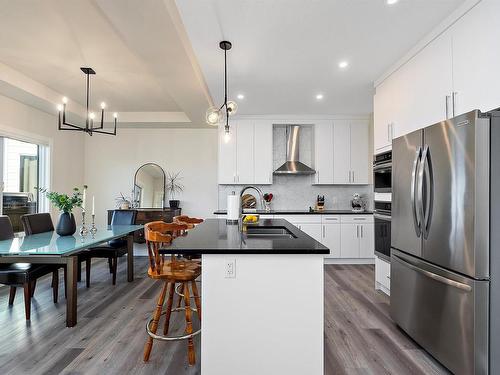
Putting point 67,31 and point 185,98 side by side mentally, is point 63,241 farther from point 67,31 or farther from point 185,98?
point 185,98

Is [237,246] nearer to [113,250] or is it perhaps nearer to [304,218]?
[113,250]

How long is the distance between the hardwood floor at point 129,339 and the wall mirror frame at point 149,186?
243cm

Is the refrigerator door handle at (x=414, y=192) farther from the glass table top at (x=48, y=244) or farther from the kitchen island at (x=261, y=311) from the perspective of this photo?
the glass table top at (x=48, y=244)

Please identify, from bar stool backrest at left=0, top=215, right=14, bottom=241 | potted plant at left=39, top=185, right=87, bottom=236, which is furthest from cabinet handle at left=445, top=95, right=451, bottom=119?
bar stool backrest at left=0, top=215, right=14, bottom=241

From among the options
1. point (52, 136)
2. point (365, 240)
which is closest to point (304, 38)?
point (365, 240)

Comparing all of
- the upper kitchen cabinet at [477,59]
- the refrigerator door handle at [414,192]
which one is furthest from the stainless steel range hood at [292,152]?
the upper kitchen cabinet at [477,59]

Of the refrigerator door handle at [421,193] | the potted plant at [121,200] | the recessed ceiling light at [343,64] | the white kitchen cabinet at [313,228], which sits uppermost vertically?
the recessed ceiling light at [343,64]

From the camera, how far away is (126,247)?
4188mm

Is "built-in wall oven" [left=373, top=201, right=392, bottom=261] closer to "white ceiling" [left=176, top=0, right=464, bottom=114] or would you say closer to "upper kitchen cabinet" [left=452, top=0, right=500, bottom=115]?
"upper kitchen cabinet" [left=452, top=0, right=500, bottom=115]

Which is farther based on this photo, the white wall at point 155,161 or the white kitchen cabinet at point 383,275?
the white wall at point 155,161

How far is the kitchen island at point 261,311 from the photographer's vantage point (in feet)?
5.54

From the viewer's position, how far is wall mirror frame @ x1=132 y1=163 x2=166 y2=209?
590 centimetres

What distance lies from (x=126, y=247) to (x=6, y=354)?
2030 millimetres

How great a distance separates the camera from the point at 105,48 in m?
3.10
